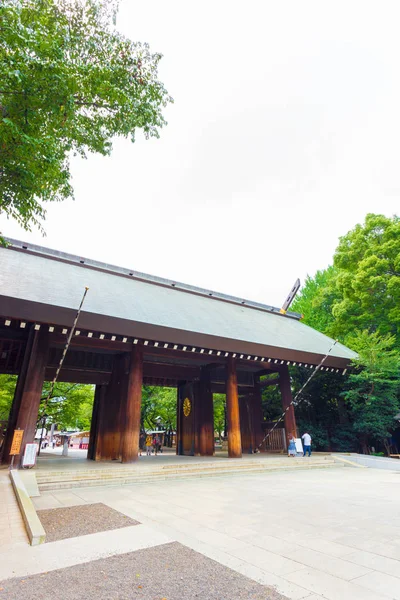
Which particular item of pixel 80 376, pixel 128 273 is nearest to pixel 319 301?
pixel 128 273

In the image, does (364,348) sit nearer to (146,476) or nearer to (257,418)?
(257,418)

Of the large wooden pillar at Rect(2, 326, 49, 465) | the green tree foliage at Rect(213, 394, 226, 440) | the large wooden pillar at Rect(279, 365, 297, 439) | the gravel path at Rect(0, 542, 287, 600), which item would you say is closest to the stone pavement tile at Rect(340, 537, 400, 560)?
the gravel path at Rect(0, 542, 287, 600)

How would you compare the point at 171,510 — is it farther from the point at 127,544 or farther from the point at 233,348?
the point at 233,348

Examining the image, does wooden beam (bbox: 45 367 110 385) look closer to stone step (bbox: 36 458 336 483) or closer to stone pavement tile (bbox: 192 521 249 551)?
stone step (bbox: 36 458 336 483)

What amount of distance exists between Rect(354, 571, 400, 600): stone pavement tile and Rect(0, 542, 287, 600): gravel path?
75 centimetres

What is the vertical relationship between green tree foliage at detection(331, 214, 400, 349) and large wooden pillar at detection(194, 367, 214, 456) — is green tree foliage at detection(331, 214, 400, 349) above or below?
above

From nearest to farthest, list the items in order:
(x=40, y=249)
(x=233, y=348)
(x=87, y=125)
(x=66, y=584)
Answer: (x=66, y=584)
(x=87, y=125)
(x=233, y=348)
(x=40, y=249)

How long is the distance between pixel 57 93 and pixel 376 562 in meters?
6.96

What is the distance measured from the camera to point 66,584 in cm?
261

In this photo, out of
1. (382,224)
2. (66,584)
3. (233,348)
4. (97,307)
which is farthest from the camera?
(382,224)

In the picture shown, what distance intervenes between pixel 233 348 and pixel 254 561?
28.8 feet

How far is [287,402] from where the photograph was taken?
47.6ft

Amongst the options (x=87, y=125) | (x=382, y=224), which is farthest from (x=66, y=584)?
(x=382, y=224)

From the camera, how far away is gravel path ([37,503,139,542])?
402cm
